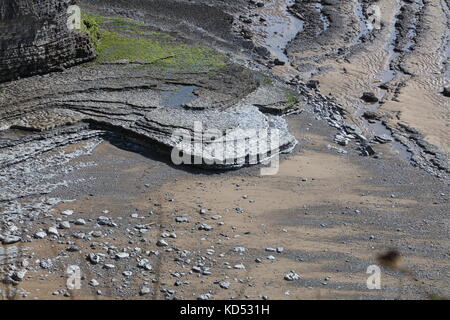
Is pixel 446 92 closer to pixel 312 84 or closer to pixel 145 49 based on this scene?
pixel 312 84

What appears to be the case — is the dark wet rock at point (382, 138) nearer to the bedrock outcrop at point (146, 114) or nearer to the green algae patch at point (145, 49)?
the bedrock outcrop at point (146, 114)

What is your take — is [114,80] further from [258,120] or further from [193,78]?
[258,120]

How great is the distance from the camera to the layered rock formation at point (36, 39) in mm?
12562

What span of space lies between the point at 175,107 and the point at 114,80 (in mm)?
1671

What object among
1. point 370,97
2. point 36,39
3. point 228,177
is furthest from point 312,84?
point 36,39

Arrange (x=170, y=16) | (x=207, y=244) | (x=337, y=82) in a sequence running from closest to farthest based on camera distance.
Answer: (x=207, y=244) < (x=337, y=82) < (x=170, y=16)

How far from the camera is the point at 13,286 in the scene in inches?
324

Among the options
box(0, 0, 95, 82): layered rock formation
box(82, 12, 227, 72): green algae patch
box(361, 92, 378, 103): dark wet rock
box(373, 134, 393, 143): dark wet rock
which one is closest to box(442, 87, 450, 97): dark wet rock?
box(361, 92, 378, 103): dark wet rock

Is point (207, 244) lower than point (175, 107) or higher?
lower

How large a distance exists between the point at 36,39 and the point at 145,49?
288 cm

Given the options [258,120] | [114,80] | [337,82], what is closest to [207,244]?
[258,120]

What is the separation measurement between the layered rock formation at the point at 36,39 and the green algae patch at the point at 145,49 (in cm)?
73

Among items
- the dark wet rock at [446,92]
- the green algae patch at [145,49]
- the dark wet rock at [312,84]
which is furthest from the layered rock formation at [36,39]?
the dark wet rock at [446,92]

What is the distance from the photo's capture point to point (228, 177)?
11383mm
